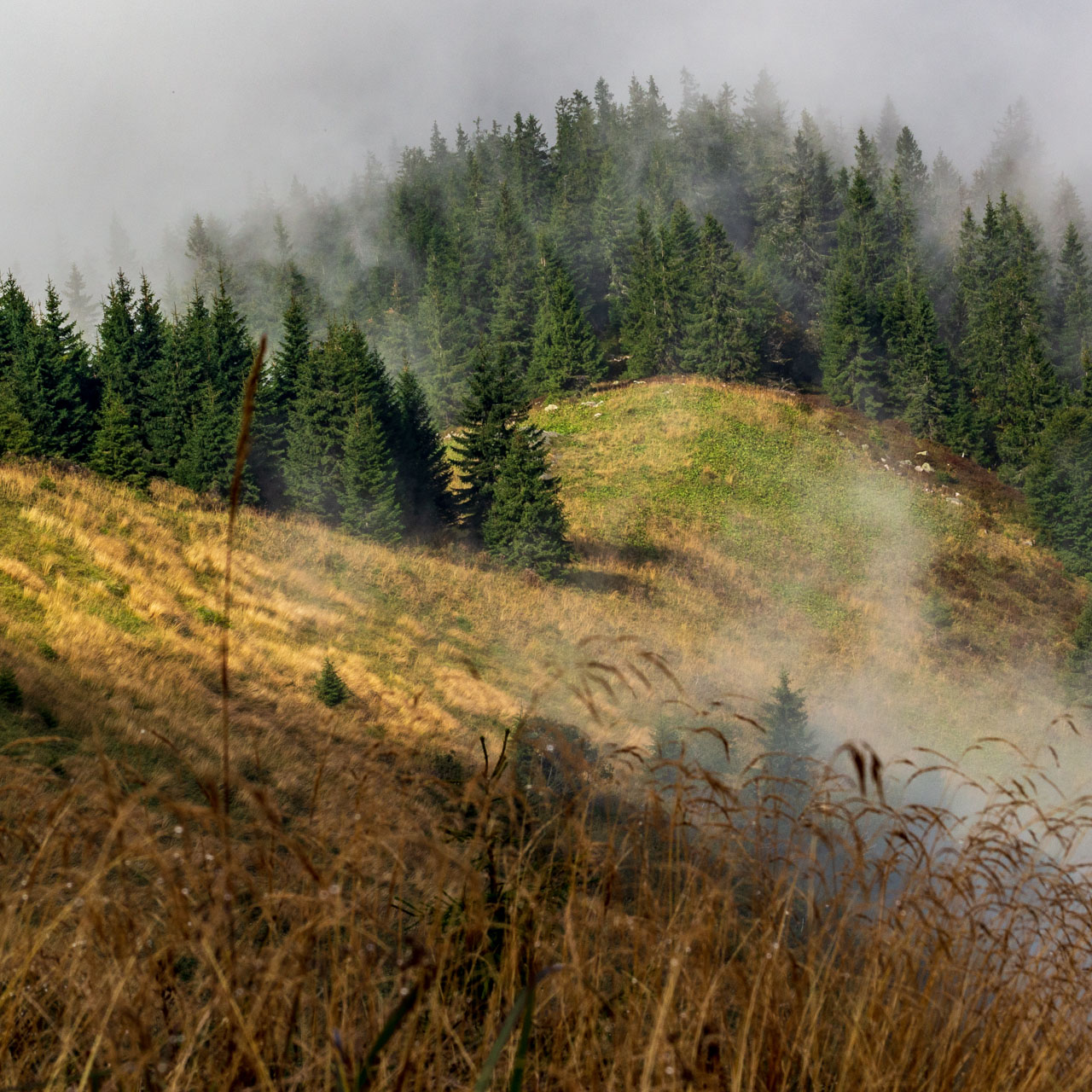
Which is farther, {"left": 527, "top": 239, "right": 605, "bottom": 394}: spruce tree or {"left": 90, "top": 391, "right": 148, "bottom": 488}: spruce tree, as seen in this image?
{"left": 527, "top": 239, "right": 605, "bottom": 394}: spruce tree

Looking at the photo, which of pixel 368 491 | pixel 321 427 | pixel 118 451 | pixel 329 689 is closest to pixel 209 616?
pixel 329 689

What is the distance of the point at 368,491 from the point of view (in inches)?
1139

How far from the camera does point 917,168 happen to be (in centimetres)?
9181

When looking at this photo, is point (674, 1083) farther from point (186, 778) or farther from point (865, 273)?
point (865, 273)

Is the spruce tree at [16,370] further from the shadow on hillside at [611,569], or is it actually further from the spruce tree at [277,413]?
the shadow on hillside at [611,569]

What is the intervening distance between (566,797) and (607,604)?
26.5 metres

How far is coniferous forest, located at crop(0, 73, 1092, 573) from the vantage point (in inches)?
1184

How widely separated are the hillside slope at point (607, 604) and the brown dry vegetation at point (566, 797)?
0.50 ft

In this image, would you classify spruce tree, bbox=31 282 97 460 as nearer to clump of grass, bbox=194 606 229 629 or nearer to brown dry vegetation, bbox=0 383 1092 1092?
brown dry vegetation, bbox=0 383 1092 1092

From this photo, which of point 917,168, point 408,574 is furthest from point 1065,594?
point 917,168

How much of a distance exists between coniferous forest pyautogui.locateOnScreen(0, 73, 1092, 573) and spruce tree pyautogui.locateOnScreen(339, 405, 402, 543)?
0.09 m

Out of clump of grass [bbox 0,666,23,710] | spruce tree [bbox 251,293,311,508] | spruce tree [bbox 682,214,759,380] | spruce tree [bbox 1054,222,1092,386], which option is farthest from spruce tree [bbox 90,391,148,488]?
spruce tree [bbox 1054,222,1092,386]

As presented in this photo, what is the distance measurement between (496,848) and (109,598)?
16.8 meters

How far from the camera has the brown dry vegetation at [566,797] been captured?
1.73 m
